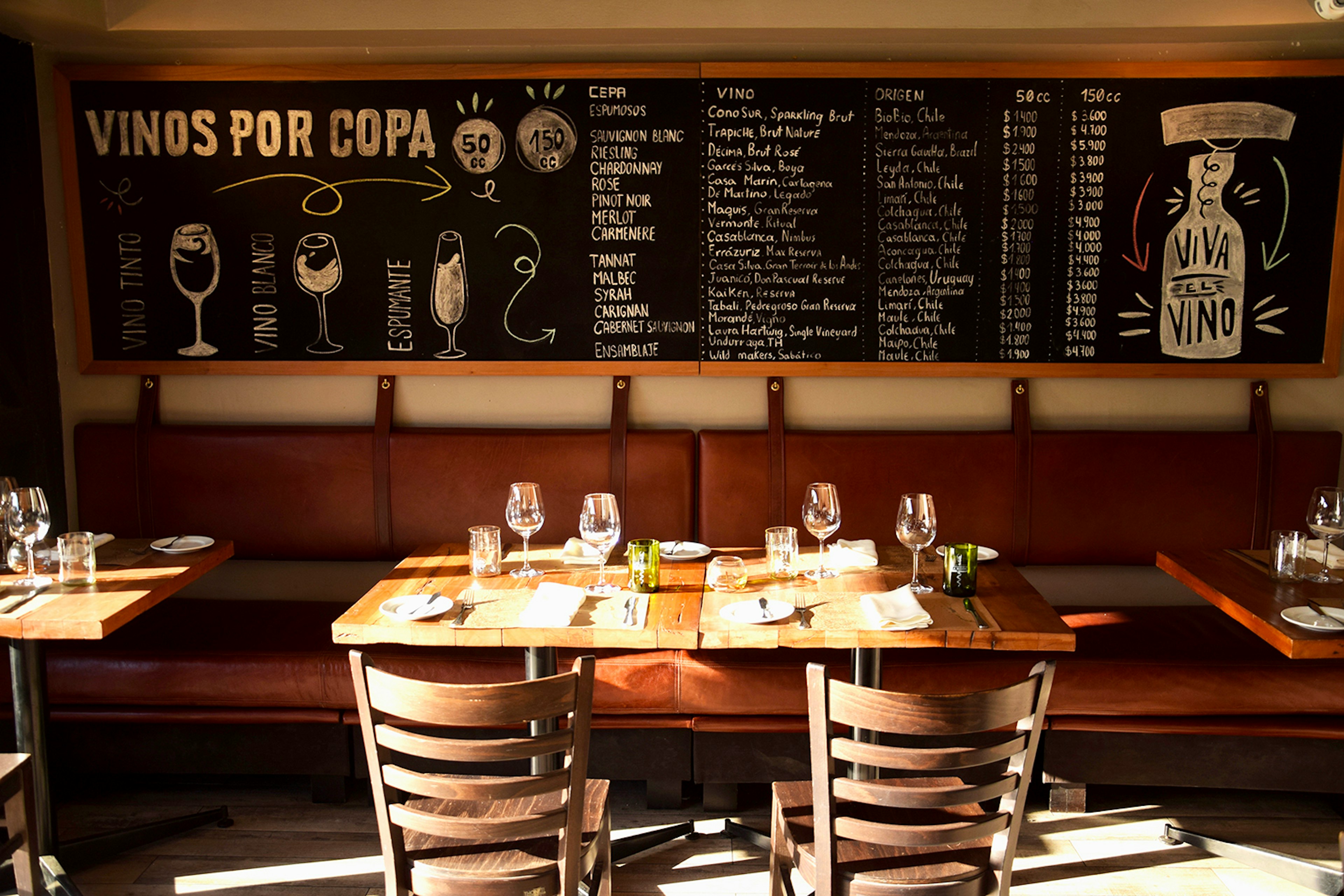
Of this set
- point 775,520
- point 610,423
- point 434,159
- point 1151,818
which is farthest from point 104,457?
point 1151,818

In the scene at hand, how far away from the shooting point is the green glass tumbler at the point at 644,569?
8.52 feet

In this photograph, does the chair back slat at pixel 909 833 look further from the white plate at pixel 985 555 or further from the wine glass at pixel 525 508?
the wine glass at pixel 525 508

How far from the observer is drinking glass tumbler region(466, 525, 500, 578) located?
274cm

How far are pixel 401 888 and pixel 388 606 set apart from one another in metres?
0.77

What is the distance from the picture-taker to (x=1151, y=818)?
120 inches

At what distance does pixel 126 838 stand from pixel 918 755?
2.36 m

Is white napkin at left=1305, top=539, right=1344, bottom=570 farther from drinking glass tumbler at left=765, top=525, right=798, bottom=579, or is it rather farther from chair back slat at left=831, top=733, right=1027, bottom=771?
chair back slat at left=831, top=733, right=1027, bottom=771

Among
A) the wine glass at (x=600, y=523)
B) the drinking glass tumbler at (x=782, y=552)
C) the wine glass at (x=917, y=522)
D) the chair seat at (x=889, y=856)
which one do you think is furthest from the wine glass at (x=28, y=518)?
the wine glass at (x=917, y=522)

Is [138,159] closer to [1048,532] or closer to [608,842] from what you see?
[608,842]

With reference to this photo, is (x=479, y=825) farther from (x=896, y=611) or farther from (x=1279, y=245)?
(x=1279, y=245)

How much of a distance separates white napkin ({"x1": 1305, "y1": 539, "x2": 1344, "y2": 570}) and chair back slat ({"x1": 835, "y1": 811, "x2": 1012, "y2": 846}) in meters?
1.61

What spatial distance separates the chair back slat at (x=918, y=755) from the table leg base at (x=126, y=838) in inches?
85.1

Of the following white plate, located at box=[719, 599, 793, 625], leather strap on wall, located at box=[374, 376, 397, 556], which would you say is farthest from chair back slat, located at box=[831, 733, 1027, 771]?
leather strap on wall, located at box=[374, 376, 397, 556]

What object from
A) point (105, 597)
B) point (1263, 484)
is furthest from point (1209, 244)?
point (105, 597)
